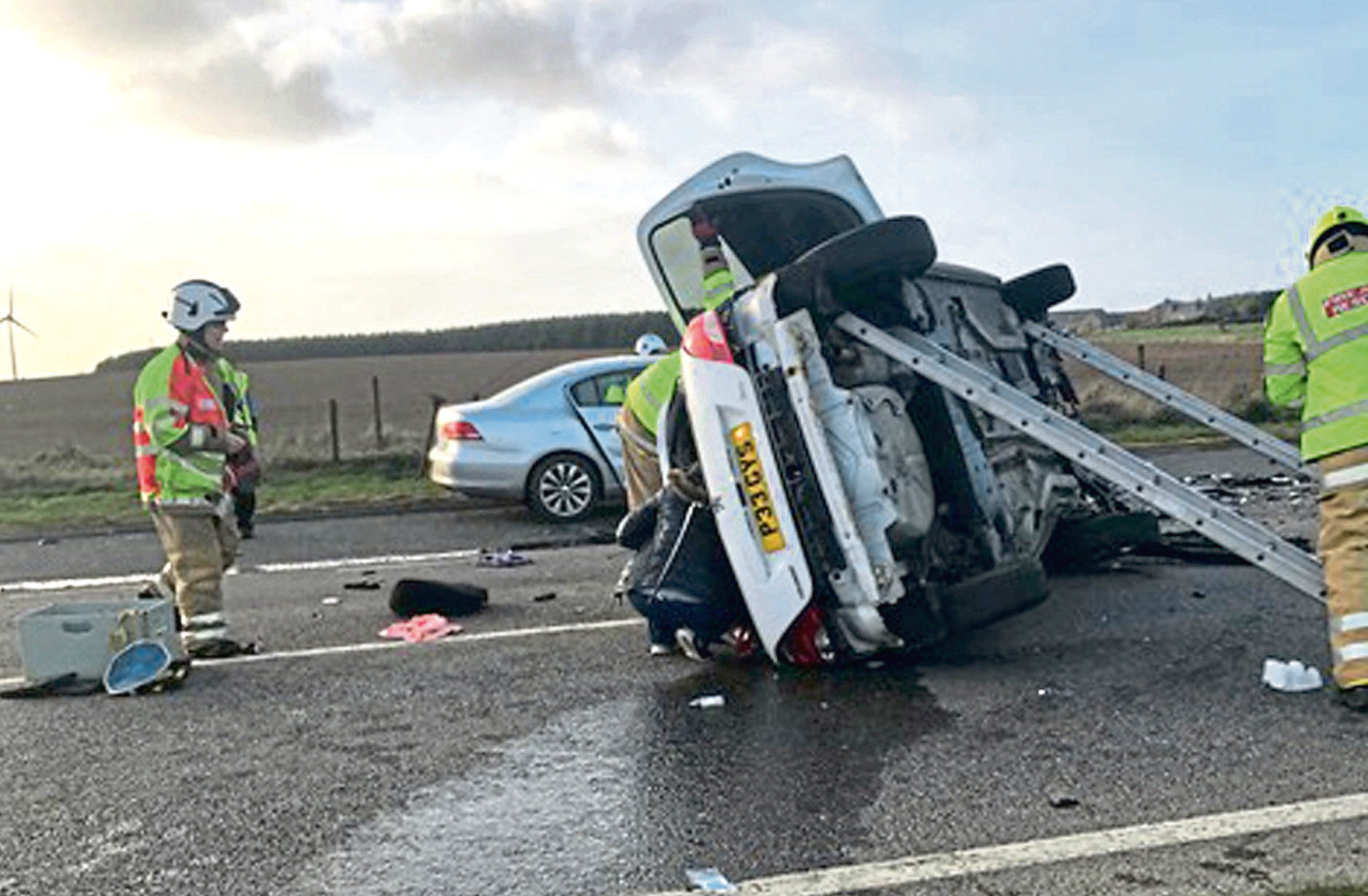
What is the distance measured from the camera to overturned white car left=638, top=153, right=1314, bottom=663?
5.27m

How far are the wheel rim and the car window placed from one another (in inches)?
26.5

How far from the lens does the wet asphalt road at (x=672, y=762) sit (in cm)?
367

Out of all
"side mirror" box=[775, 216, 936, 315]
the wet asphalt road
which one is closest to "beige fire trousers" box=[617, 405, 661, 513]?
the wet asphalt road

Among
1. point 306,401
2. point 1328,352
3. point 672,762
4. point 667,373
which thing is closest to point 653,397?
point 667,373

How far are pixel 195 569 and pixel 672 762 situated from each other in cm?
309

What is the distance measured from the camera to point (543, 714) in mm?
5262

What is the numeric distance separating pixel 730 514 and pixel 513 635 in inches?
70.1

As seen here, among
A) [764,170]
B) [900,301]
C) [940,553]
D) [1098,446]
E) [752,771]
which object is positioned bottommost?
[752,771]

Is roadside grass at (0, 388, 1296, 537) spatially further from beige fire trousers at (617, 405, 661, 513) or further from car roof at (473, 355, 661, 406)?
beige fire trousers at (617, 405, 661, 513)

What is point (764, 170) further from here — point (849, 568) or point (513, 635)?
point (513, 635)

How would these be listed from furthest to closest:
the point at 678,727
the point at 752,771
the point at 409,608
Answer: the point at 409,608 < the point at 678,727 < the point at 752,771

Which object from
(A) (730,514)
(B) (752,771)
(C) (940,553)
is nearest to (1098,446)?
(C) (940,553)

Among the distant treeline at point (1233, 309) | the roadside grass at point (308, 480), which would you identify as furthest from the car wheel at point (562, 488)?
the distant treeline at point (1233, 309)

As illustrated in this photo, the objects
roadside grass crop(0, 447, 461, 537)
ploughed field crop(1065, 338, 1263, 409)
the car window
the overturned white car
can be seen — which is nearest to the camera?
the overturned white car
